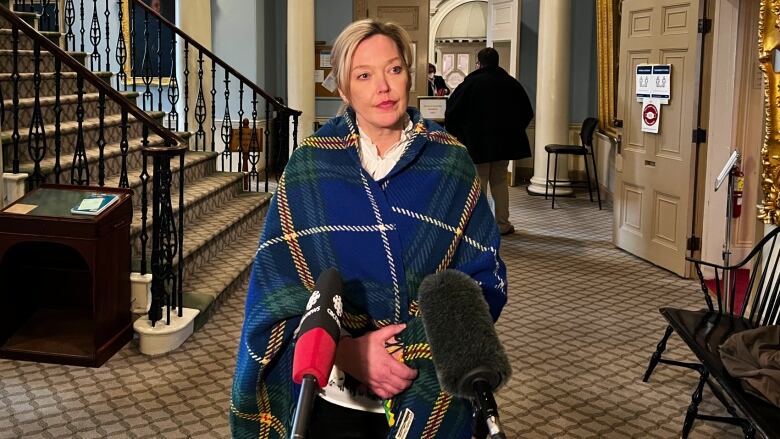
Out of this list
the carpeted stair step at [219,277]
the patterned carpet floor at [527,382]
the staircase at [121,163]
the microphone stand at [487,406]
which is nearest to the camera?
the microphone stand at [487,406]

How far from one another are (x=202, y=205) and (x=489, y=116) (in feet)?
9.39

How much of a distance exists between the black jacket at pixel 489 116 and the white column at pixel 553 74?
8.63ft

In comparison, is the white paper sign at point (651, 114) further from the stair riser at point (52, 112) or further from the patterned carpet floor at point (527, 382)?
the stair riser at point (52, 112)

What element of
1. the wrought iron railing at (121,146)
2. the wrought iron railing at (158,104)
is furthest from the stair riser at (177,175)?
the wrought iron railing at (121,146)

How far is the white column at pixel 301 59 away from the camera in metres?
10.9

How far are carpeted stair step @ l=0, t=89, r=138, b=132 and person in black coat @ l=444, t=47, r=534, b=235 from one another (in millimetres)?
3084

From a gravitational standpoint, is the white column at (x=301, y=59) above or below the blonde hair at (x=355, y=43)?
above

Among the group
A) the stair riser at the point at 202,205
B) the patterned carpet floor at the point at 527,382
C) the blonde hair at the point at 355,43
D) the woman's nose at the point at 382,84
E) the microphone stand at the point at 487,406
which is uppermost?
the blonde hair at the point at 355,43

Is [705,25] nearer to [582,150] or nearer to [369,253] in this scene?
[582,150]

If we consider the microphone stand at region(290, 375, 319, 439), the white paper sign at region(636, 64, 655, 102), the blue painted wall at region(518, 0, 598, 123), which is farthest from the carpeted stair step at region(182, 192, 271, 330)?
the blue painted wall at region(518, 0, 598, 123)

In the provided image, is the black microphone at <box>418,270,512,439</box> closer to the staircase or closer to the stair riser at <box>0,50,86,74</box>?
the staircase

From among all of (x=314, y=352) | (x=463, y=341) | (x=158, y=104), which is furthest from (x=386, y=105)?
(x=158, y=104)

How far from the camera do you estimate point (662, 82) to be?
6.75m

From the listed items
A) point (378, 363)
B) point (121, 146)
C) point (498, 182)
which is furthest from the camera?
point (498, 182)
